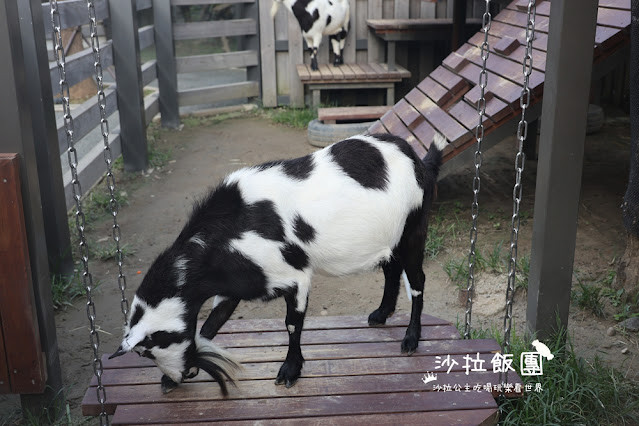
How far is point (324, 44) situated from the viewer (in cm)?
958

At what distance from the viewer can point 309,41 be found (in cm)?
918

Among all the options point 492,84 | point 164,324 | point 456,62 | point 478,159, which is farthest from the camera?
point 456,62

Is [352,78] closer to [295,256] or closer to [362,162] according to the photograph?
[362,162]

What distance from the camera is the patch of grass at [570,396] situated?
3090mm

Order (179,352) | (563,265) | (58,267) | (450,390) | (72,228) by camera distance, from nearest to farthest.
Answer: (179,352) → (450,390) → (563,265) → (58,267) → (72,228)

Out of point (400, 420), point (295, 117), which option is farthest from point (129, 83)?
point (400, 420)

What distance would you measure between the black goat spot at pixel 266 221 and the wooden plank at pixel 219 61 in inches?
271

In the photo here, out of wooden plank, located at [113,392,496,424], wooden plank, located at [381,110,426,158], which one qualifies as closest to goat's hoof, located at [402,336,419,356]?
wooden plank, located at [113,392,496,424]

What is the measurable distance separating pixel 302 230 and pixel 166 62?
6.64m

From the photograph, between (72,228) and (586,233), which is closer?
(586,233)

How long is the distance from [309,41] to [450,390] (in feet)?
23.2

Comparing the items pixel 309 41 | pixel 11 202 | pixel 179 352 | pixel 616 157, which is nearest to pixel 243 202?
pixel 179 352

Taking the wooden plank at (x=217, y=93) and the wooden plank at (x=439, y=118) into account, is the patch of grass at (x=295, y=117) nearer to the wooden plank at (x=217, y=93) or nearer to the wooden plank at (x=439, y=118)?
the wooden plank at (x=217, y=93)

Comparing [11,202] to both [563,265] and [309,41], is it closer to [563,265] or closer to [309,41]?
[563,265]
